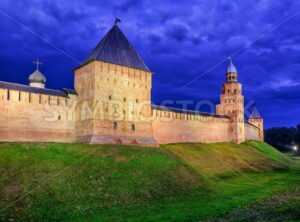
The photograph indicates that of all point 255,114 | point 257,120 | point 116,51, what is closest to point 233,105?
point 257,120

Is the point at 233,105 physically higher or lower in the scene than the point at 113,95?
higher

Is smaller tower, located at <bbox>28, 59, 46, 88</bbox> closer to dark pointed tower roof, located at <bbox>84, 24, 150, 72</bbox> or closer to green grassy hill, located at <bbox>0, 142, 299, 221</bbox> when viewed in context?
dark pointed tower roof, located at <bbox>84, 24, 150, 72</bbox>

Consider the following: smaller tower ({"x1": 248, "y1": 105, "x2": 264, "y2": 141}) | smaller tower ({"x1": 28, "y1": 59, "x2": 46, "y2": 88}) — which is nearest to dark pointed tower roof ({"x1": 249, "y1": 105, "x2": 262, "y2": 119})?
smaller tower ({"x1": 248, "y1": 105, "x2": 264, "y2": 141})

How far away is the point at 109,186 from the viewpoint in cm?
1767

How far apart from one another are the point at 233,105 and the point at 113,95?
26742 mm

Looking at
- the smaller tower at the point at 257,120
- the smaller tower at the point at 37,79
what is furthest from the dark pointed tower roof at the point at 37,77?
the smaller tower at the point at 257,120

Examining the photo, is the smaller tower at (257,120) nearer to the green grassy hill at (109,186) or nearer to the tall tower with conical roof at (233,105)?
the tall tower with conical roof at (233,105)

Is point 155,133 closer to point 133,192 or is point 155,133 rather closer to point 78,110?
point 78,110

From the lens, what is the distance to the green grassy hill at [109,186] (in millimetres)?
14414

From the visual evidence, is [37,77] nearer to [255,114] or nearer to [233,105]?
[233,105]

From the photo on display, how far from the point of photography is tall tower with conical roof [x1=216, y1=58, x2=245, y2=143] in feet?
146

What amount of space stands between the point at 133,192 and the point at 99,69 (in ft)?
37.3

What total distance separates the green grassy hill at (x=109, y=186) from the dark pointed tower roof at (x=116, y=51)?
7672 mm

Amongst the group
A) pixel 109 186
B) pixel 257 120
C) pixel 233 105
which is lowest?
pixel 109 186
